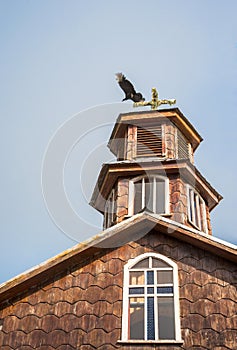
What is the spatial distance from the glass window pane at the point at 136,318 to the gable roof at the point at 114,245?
166cm

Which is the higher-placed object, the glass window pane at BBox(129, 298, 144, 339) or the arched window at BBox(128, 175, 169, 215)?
the arched window at BBox(128, 175, 169, 215)

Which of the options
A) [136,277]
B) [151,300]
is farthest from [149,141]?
[151,300]

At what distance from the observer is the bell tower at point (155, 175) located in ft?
56.5

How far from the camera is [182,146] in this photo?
797 inches

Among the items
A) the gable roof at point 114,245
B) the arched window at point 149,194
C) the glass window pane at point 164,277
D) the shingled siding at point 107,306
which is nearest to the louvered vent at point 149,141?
the arched window at point 149,194

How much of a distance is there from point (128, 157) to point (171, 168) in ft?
6.90

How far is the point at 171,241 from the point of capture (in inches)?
Result: 495

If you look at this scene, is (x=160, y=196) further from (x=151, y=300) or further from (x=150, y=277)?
(x=151, y=300)

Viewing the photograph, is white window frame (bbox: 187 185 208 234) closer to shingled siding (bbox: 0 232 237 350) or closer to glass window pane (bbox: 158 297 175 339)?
shingled siding (bbox: 0 232 237 350)

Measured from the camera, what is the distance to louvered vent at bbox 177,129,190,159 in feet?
65.1

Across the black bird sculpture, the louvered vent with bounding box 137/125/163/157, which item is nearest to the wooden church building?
the louvered vent with bounding box 137/125/163/157

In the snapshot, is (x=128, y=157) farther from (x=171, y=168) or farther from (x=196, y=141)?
(x=196, y=141)

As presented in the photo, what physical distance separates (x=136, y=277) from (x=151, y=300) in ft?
2.41

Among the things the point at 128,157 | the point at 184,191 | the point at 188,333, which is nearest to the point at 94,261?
the point at 188,333
